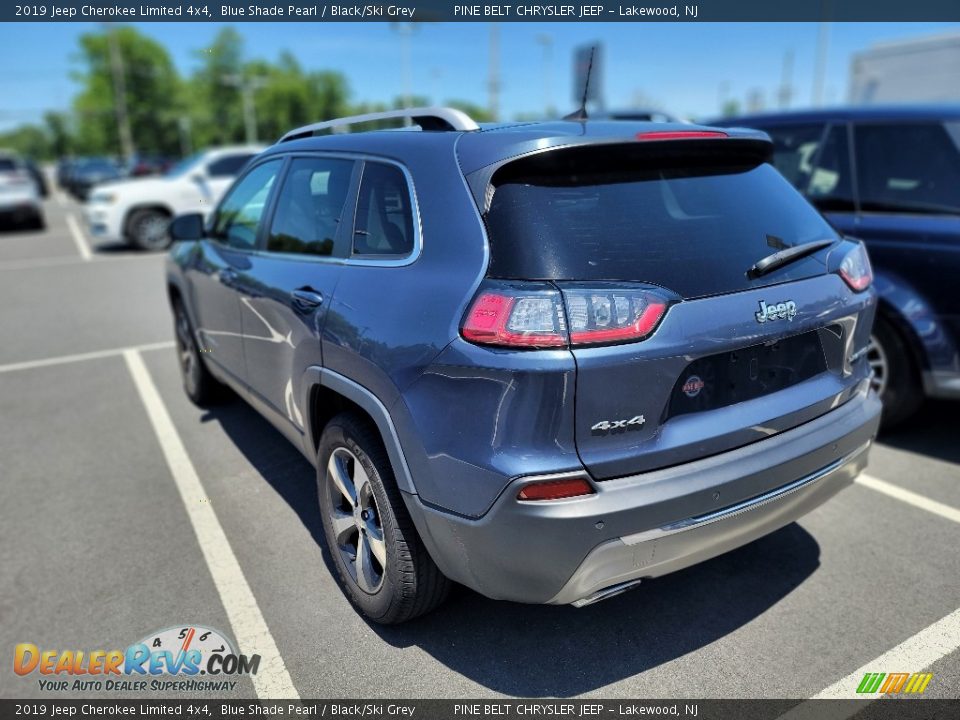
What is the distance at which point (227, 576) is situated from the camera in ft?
10.2

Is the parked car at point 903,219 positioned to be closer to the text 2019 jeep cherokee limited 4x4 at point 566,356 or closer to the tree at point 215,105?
the text 2019 jeep cherokee limited 4x4 at point 566,356

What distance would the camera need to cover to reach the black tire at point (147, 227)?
45.5ft

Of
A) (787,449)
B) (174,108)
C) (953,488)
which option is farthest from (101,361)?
(174,108)

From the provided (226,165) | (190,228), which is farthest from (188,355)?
(226,165)

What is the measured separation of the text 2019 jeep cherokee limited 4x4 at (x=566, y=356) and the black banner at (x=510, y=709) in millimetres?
356

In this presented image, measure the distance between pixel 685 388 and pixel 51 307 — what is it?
9096mm

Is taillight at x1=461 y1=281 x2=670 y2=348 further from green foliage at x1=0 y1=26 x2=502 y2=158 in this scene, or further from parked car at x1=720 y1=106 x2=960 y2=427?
green foliage at x1=0 y1=26 x2=502 y2=158

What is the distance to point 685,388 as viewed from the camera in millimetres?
2182

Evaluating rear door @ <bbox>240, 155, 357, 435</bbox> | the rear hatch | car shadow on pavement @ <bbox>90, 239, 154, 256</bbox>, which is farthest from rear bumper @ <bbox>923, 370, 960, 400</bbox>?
car shadow on pavement @ <bbox>90, 239, 154, 256</bbox>

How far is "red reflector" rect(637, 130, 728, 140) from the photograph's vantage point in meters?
2.45

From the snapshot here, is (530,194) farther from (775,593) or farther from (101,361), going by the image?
(101,361)

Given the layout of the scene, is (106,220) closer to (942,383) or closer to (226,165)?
(226,165)

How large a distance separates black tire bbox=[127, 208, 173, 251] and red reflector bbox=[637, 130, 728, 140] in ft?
43.3

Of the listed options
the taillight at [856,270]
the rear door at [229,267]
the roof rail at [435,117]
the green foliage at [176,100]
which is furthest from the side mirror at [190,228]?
the green foliage at [176,100]
